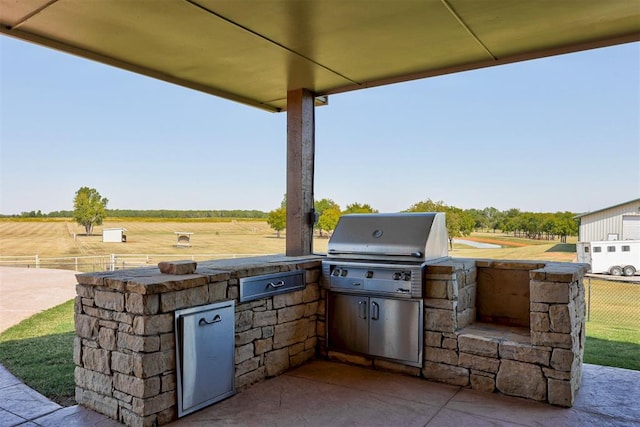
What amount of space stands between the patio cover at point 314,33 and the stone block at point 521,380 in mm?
2138

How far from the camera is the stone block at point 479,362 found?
2711mm

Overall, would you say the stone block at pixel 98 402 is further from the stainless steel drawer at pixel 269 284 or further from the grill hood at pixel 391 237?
the grill hood at pixel 391 237

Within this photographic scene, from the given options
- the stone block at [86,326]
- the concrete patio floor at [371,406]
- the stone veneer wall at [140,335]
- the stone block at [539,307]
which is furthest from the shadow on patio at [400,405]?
the stone block at [86,326]

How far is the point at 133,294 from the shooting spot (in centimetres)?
216

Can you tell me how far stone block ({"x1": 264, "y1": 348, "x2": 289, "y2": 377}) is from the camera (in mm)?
2982

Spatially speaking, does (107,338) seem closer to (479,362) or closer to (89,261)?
(479,362)

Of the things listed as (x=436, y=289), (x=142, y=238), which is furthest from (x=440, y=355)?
(x=142, y=238)

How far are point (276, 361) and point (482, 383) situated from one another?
1.46 m

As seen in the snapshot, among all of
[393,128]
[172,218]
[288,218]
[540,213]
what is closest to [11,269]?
[172,218]

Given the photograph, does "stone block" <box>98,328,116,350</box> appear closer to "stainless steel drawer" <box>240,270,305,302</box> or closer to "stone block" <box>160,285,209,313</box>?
"stone block" <box>160,285,209,313</box>

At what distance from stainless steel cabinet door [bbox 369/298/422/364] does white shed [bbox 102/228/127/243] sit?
146 inches

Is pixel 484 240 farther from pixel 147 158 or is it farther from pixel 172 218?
pixel 147 158

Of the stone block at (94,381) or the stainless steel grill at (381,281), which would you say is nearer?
the stone block at (94,381)

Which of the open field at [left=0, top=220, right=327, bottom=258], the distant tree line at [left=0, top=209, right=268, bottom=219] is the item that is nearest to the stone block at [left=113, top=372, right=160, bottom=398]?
the open field at [left=0, top=220, right=327, bottom=258]
